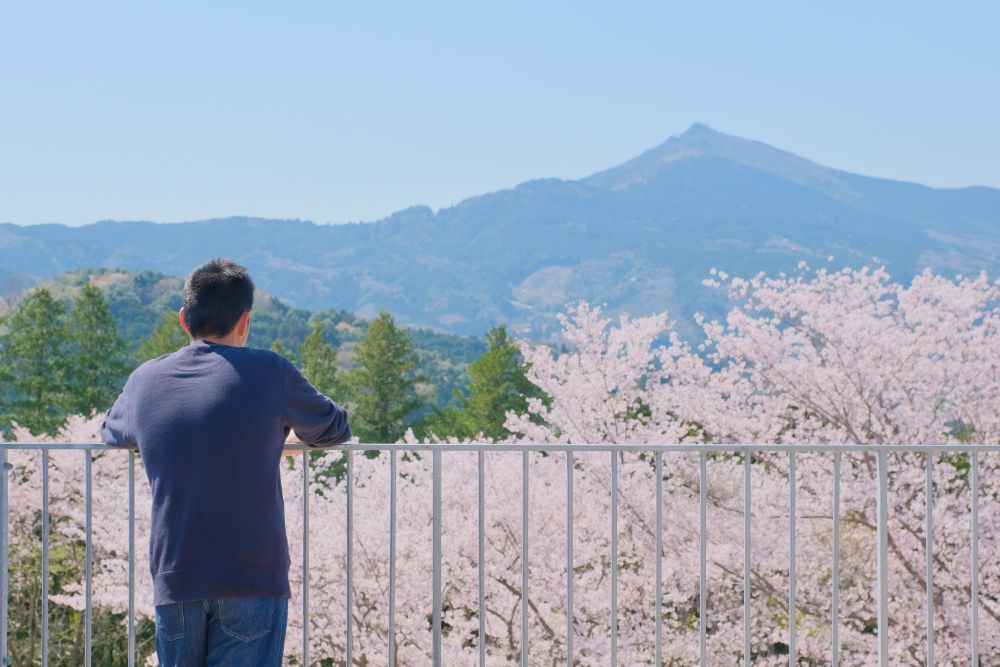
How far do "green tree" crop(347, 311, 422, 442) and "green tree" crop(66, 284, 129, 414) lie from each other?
6.60 m

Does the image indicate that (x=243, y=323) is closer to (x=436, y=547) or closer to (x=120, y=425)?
(x=120, y=425)

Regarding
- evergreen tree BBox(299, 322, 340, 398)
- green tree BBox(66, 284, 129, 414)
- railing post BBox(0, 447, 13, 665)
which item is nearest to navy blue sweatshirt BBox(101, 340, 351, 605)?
railing post BBox(0, 447, 13, 665)

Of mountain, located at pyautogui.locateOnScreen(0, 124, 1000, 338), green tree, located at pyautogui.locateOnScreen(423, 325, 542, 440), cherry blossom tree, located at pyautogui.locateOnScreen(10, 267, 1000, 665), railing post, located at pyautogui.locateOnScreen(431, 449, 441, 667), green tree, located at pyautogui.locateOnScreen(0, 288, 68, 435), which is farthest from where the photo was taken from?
mountain, located at pyautogui.locateOnScreen(0, 124, 1000, 338)

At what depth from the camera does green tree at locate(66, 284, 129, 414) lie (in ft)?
84.4

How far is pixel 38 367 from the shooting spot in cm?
2588

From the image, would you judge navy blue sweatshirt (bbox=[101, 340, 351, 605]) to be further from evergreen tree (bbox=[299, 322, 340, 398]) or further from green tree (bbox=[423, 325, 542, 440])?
evergreen tree (bbox=[299, 322, 340, 398])

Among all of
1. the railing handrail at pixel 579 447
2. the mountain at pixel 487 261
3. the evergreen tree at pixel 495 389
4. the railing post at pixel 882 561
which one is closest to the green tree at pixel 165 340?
the evergreen tree at pixel 495 389

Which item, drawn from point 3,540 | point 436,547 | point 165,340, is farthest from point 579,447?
point 165,340

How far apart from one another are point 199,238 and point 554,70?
8167 cm

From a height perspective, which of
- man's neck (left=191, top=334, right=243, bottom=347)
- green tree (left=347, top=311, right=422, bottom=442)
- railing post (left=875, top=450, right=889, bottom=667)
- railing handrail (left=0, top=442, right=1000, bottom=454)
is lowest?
green tree (left=347, top=311, right=422, bottom=442)

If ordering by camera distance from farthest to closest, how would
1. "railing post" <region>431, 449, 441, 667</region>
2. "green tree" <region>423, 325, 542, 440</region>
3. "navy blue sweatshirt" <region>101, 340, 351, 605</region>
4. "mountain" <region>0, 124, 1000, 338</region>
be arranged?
"mountain" <region>0, 124, 1000, 338</region> < "green tree" <region>423, 325, 542, 440</region> < "railing post" <region>431, 449, 441, 667</region> < "navy blue sweatshirt" <region>101, 340, 351, 605</region>

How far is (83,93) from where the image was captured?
10969 cm

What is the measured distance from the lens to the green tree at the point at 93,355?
84.4ft

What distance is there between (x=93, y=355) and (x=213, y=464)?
26.5m
